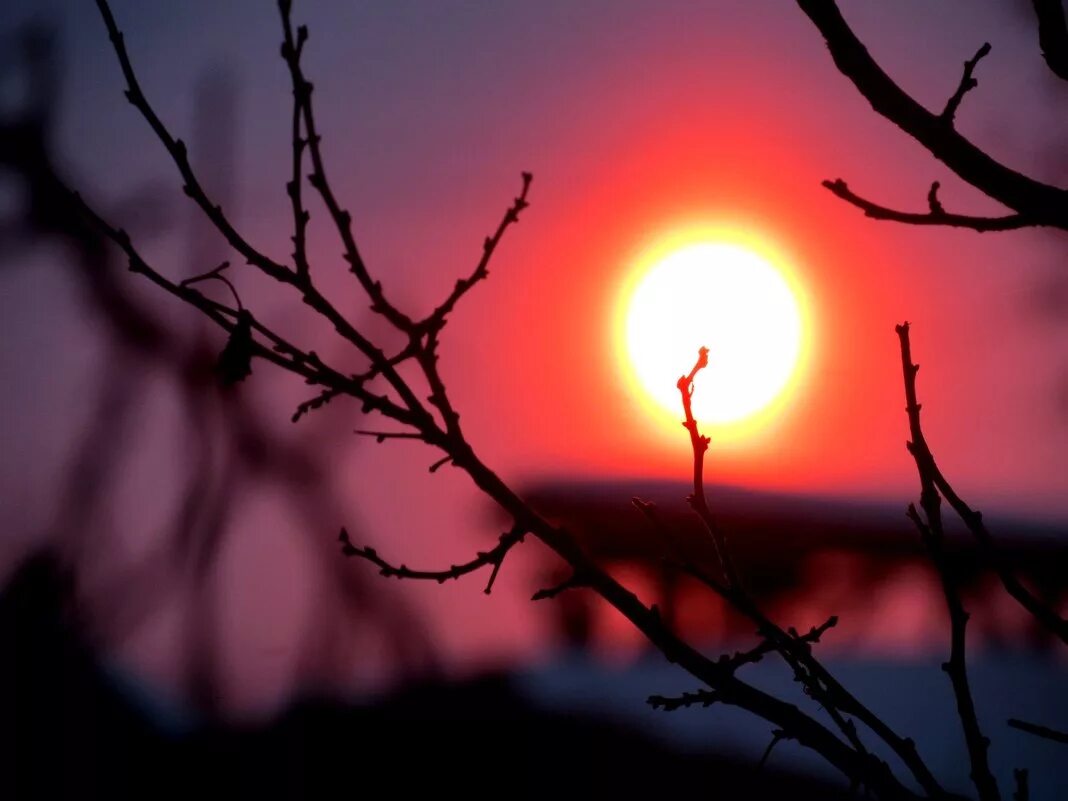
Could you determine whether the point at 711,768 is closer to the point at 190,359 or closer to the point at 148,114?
the point at 190,359

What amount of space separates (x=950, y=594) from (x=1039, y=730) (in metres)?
0.29

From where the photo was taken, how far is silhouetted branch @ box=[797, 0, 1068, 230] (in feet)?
5.61

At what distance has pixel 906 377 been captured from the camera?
2.06m

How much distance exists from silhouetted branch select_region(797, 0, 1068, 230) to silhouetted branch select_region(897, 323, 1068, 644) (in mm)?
391

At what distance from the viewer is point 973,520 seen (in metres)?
2.05

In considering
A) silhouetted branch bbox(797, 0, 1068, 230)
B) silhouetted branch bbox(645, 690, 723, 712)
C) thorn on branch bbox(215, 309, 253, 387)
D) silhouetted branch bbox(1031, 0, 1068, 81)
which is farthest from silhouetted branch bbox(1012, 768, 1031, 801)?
thorn on branch bbox(215, 309, 253, 387)

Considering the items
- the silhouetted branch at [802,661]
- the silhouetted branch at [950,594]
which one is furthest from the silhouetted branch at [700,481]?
the silhouetted branch at [950,594]

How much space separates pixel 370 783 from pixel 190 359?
16.4 ft

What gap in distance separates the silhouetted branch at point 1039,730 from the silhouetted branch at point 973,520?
17 cm

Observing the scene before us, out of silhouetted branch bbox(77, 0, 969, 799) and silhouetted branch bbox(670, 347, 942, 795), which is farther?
silhouetted branch bbox(670, 347, 942, 795)

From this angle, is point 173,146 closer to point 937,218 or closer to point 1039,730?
point 937,218

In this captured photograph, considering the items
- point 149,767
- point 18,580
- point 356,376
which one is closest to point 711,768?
point 149,767

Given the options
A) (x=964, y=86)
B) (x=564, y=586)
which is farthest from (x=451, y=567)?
(x=964, y=86)

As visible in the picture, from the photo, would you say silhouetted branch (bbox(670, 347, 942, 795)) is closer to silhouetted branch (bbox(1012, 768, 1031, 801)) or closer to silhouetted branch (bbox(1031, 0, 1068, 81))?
silhouetted branch (bbox(1012, 768, 1031, 801))
